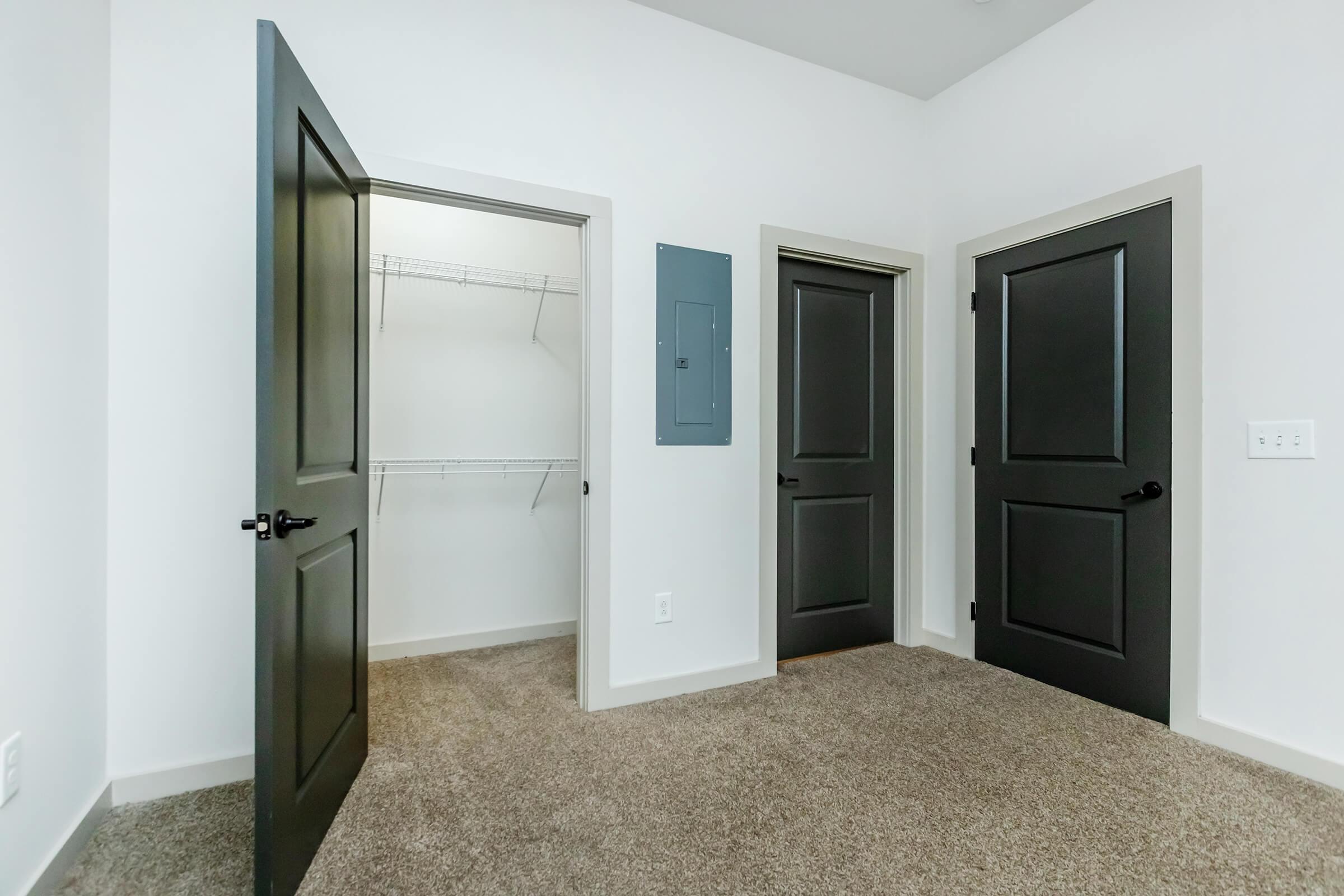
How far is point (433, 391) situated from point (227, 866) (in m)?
2.10

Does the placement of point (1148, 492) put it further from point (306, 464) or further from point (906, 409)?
point (306, 464)

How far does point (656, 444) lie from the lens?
2.56 metres

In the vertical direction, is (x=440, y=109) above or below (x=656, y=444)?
above

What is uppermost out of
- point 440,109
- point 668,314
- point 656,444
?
point 440,109

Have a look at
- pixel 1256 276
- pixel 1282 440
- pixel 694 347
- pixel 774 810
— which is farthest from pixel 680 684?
pixel 1256 276

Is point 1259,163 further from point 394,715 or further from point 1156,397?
point 394,715

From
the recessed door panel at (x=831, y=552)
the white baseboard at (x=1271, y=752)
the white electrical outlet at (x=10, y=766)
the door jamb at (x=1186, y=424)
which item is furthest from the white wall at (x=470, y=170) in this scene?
the white baseboard at (x=1271, y=752)

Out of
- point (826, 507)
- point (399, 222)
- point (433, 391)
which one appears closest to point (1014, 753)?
point (826, 507)

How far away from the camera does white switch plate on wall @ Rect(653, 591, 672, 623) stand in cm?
256

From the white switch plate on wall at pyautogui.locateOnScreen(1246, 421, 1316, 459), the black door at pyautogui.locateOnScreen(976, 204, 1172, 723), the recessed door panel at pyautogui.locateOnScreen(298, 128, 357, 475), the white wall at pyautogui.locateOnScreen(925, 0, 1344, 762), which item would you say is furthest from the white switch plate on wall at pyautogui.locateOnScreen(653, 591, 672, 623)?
the white switch plate on wall at pyautogui.locateOnScreen(1246, 421, 1316, 459)

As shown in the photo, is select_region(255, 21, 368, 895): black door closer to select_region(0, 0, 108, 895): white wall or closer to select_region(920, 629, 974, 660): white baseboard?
select_region(0, 0, 108, 895): white wall

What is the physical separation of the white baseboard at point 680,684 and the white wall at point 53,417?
149 centimetres

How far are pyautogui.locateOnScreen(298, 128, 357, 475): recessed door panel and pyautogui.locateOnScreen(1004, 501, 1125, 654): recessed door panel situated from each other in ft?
8.85

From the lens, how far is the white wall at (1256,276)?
6.30 ft
